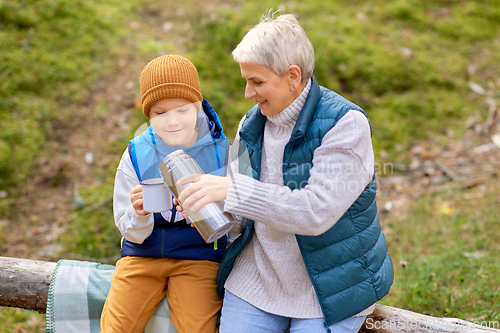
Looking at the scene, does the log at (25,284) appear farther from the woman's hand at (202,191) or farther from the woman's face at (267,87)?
the woman's face at (267,87)

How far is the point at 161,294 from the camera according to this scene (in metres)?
2.24

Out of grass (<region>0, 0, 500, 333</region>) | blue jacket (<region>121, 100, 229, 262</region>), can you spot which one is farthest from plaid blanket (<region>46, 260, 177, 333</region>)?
grass (<region>0, 0, 500, 333</region>)

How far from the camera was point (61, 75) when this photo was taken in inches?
187

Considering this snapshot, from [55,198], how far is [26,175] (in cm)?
40

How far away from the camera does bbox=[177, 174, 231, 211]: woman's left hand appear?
1665mm

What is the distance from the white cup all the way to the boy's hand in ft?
0.43

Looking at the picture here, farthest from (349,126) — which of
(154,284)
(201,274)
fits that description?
(154,284)

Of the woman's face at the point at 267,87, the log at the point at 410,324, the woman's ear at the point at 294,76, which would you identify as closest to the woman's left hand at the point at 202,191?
the woman's face at the point at 267,87

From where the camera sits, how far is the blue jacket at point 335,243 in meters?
1.85

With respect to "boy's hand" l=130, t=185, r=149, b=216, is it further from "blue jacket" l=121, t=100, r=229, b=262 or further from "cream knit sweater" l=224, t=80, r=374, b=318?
"cream knit sweater" l=224, t=80, r=374, b=318

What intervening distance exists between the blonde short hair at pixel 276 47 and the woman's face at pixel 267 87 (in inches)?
1.2

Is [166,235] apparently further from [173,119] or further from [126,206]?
[173,119]

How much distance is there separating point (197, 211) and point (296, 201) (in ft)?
1.37

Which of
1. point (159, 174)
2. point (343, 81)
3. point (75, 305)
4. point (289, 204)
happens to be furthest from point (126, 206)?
point (343, 81)
